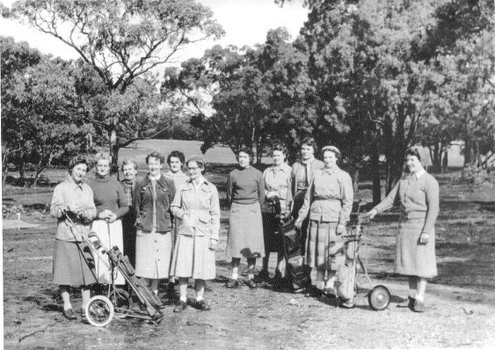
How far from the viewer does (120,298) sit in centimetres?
584

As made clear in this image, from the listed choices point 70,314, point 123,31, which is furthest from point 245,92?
point 70,314

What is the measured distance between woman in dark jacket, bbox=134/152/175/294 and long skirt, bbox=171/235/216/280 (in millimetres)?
165

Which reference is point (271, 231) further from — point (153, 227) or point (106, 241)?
point (106, 241)

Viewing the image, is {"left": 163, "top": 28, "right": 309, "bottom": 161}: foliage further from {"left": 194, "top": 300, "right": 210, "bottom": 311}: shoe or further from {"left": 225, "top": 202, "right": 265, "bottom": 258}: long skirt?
{"left": 194, "top": 300, "right": 210, "bottom": 311}: shoe

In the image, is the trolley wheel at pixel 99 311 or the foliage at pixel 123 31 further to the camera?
the foliage at pixel 123 31

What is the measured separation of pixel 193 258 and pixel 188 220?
34 cm

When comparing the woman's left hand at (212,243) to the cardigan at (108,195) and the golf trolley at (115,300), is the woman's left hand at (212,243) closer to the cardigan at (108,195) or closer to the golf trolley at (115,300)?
the golf trolley at (115,300)

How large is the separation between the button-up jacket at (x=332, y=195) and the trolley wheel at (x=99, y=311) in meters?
2.13

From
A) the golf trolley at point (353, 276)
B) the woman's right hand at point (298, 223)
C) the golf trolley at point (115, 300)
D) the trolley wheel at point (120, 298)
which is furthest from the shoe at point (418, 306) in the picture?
the trolley wheel at point (120, 298)

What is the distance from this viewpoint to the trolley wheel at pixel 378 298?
5.55 metres

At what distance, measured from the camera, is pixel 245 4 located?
583 centimetres

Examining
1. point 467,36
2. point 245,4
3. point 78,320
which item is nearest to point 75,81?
point 245,4

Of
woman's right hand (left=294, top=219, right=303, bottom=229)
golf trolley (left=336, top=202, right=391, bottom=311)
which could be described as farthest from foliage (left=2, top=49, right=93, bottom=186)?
golf trolley (left=336, top=202, right=391, bottom=311)

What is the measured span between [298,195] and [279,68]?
8.65 meters
